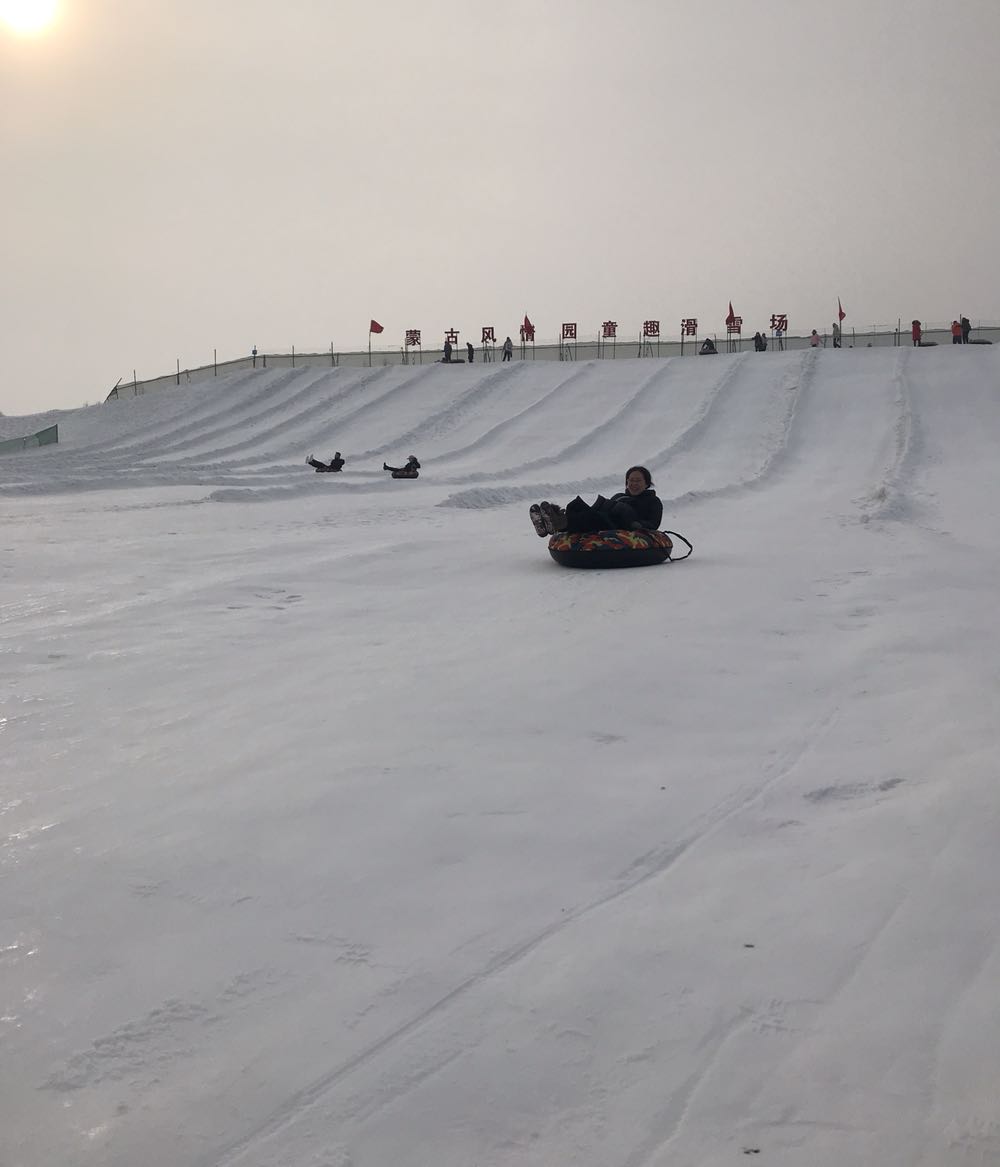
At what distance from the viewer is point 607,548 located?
8.88 m

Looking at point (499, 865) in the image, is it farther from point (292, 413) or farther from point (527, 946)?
point (292, 413)

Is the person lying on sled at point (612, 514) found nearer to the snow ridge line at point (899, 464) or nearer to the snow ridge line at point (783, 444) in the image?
the snow ridge line at point (899, 464)

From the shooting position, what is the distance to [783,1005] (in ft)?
8.73

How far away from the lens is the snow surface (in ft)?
7.77

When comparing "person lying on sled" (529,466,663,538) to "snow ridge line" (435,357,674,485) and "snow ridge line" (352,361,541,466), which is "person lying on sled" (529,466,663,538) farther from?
"snow ridge line" (352,361,541,466)

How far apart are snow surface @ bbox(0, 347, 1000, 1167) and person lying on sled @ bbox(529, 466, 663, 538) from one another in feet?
1.54

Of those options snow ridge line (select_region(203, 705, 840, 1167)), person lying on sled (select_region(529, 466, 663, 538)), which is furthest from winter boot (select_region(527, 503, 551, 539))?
snow ridge line (select_region(203, 705, 840, 1167))

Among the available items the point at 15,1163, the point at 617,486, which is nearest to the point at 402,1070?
the point at 15,1163

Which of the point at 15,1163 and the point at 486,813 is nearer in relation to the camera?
the point at 15,1163

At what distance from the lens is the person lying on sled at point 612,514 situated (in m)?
9.01

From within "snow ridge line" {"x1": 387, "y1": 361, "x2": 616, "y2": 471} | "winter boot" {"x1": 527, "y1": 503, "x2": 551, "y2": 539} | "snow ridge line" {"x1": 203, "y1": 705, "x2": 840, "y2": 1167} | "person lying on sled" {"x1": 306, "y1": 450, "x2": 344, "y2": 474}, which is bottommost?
"snow ridge line" {"x1": 203, "y1": 705, "x2": 840, "y2": 1167}

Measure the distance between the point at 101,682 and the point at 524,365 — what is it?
95.8ft

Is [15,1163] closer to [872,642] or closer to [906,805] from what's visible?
[906,805]

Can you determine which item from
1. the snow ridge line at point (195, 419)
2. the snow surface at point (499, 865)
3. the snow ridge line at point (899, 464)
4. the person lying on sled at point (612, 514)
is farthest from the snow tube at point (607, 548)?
the snow ridge line at point (195, 419)
